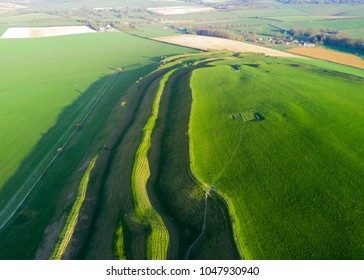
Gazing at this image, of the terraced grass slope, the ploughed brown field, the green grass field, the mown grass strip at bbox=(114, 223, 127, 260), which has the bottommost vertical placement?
the green grass field

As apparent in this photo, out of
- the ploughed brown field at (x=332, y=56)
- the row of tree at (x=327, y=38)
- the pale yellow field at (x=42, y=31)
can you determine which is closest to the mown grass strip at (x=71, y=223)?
the ploughed brown field at (x=332, y=56)

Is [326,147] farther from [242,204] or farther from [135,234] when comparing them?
[135,234]

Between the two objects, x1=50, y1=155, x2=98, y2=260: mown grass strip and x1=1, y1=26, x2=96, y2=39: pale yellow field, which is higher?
x1=50, y1=155, x2=98, y2=260: mown grass strip

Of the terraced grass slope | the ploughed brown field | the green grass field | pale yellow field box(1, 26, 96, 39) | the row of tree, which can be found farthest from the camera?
pale yellow field box(1, 26, 96, 39)

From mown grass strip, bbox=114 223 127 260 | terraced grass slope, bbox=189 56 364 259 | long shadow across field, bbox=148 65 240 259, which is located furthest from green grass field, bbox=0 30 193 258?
terraced grass slope, bbox=189 56 364 259

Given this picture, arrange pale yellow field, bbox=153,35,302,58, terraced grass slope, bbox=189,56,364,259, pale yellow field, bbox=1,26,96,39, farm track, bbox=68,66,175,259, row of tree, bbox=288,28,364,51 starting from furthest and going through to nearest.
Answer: pale yellow field, bbox=1,26,96,39 < pale yellow field, bbox=153,35,302,58 < row of tree, bbox=288,28,364,51 < farm track, bbox=68,66,175,259 < terraced grass slope, bbox=189,56,364,259

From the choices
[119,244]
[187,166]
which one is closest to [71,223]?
[119,244]

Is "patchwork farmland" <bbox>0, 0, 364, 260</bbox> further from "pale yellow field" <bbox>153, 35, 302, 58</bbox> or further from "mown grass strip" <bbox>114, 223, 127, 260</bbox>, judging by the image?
"pale yellow field" <bbox>153, 35, 302, 58</bbox>

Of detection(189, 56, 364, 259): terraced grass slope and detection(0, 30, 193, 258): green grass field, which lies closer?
detection(189, 56, 364, 259): terraced grass slope
